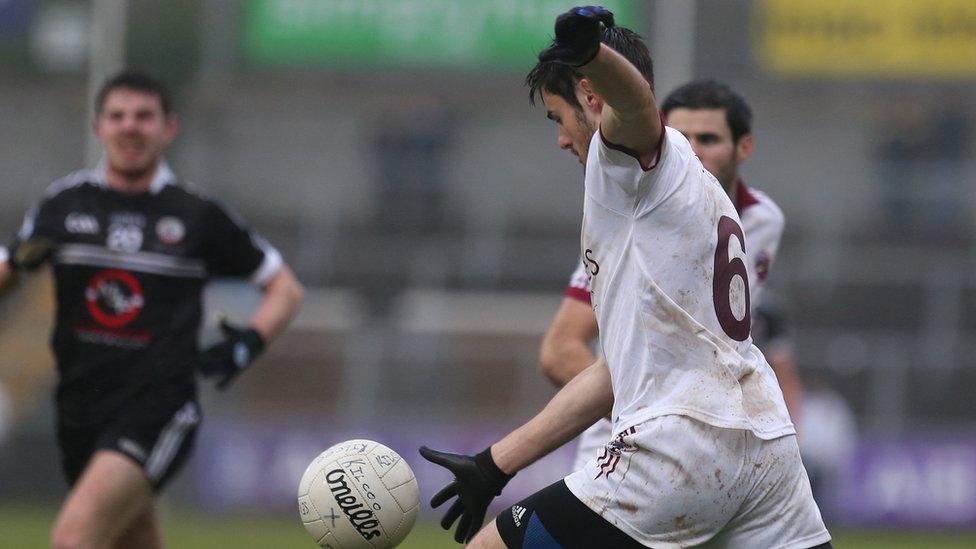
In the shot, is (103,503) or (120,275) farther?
(120,275)

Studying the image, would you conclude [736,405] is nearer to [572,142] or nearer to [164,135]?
[572,142]

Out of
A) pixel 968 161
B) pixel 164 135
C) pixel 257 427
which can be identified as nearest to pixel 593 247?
pixel 164 135

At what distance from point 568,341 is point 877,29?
376 inches

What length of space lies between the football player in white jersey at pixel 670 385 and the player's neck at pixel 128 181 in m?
3.29

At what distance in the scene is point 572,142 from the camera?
400cm

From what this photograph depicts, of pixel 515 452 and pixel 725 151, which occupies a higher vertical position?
pixel 725 151

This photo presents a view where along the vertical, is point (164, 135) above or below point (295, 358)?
above

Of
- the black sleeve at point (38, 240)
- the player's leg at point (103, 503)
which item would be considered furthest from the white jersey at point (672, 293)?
the black sleeve at point (38, 240)

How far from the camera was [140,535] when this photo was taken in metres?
6.41

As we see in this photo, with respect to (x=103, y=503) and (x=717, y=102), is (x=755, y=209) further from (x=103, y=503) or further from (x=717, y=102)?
(x=103, y=503)

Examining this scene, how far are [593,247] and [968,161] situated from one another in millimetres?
13698

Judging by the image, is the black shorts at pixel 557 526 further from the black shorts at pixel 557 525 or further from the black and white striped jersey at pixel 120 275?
the black and white striped jersey at pixel 120 275

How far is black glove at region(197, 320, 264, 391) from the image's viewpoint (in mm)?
6500

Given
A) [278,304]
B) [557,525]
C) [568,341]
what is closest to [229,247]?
[278,304]
